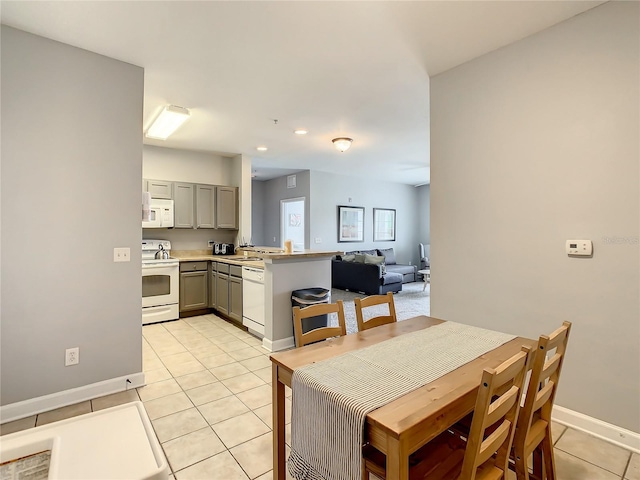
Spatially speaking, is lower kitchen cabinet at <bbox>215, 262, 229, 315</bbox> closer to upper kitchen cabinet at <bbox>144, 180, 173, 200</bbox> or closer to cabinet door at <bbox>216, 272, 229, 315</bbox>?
cabinet door at <bbox>216, 272, 229, 315</bbox>

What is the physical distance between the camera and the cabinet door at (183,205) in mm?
5105

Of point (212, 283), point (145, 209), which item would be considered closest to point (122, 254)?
point (145, 209)

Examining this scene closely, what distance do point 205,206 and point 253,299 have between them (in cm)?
222

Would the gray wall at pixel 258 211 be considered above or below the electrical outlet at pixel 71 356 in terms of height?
above

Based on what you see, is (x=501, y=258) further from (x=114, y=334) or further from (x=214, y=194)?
(x=214, y=194)

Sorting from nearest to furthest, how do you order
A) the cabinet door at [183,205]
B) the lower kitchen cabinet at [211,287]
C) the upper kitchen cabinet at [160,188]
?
1. the lower kitchen cabinet at [211,287]
2. the upper kitchen cabinet at [160,188]
3. the cabinet door at [183,205]

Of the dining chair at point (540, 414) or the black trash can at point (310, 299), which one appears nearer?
the dining chair at point (540, 414)

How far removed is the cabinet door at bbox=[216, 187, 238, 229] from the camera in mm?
5535

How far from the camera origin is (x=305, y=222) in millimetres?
7418

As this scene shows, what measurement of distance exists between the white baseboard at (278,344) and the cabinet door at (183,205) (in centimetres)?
250

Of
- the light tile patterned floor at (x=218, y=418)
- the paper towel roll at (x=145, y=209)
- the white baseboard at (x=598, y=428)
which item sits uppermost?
the paper towel roll at (x=145, y=209)

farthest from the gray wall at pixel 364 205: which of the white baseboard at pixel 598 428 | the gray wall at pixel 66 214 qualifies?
the white baseboard at pixel 598 428

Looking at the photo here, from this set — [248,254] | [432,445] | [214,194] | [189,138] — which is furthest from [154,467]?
[214,194]

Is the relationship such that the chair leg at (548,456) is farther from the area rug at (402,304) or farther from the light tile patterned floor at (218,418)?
the area rug at (402,304)
